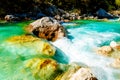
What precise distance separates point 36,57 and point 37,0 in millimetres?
34170

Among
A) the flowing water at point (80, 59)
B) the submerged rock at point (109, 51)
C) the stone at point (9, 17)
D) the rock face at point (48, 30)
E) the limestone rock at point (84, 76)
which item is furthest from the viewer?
the stone at point (9, 17)

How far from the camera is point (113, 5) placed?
81938 mm

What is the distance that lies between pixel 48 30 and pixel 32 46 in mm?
5668

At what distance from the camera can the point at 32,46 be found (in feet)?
58.3

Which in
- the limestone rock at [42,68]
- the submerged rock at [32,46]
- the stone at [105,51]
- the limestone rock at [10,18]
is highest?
the limestone rock at [10,18]

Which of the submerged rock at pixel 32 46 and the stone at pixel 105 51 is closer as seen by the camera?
the submerged rock at pixel 32 46

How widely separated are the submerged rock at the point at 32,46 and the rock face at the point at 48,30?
396cm

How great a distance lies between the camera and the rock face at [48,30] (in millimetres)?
22859

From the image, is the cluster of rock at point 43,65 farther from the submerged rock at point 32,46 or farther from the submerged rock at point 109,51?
the submerged rock at point 109,51

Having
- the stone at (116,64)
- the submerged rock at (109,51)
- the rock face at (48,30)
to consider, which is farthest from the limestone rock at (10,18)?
the stone at (116,64)

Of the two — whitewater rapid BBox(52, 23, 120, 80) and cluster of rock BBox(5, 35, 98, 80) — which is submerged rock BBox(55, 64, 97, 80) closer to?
cluster of rock BBox(5, 35, 98, 80)

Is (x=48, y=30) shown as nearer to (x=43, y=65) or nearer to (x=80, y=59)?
(x=80, y=59)

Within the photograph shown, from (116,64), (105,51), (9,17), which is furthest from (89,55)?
(9,17)

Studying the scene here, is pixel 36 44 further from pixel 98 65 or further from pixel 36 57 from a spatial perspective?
pixel 98 65
